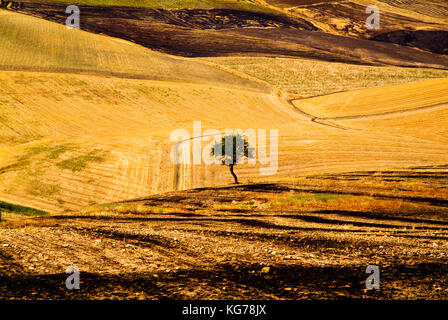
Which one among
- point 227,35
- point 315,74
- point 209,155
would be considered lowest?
point 209,155

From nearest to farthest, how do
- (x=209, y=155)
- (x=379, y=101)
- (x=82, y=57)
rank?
(x=209, y=155) → (x=379, y=101) → (x=82, y=57)

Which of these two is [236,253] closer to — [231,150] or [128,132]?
[231,150]

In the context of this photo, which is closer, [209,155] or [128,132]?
[209,155]

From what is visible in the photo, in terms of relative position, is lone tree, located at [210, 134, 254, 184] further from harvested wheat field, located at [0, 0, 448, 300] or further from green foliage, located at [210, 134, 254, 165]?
harvested wheat field, located at [0, 0, 448, 300]

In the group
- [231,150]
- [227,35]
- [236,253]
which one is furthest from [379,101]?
[236,253]

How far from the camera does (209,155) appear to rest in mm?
48312

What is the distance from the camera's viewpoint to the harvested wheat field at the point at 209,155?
40.1 ft

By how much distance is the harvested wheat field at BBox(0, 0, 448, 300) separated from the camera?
12.2 m

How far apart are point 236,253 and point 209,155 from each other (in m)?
34.7

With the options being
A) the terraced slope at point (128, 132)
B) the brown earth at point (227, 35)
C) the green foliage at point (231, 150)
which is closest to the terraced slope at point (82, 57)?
the terraced slope at point (128, 132)

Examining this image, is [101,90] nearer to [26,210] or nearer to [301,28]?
[26,210]

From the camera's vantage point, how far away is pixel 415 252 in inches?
551

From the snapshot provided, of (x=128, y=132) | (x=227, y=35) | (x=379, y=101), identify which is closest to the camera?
(x=128, y=132)
